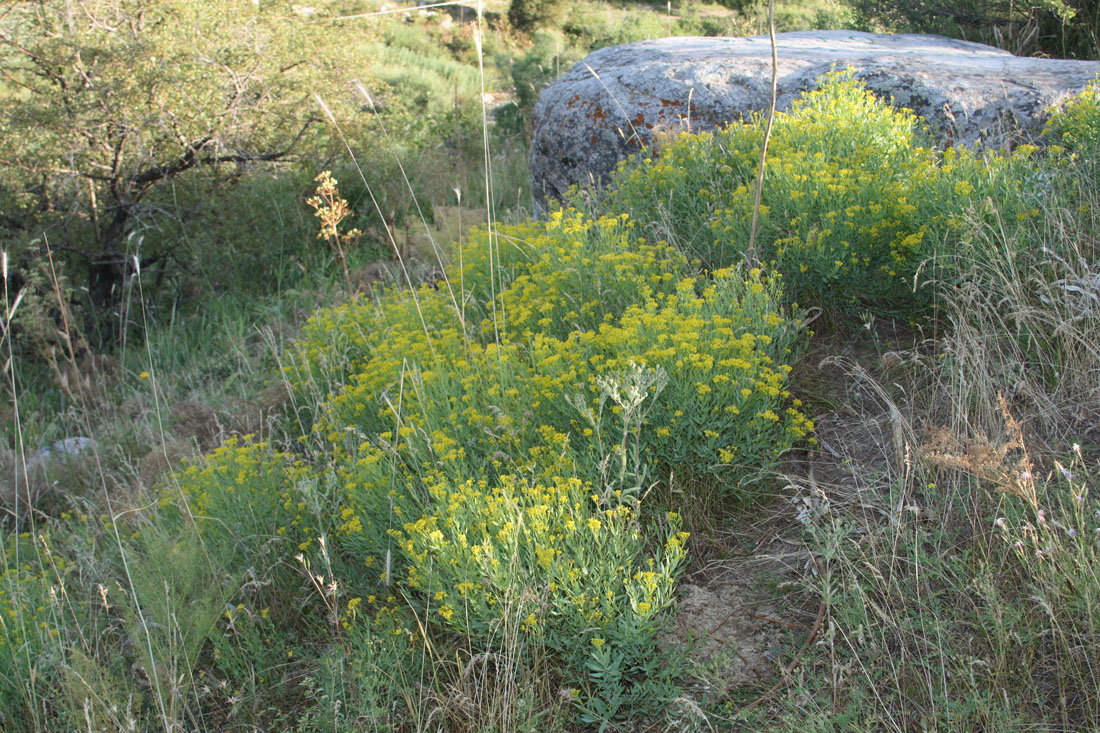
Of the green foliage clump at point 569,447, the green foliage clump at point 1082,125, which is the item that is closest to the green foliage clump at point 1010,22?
the green foliage clump at point 1082,125

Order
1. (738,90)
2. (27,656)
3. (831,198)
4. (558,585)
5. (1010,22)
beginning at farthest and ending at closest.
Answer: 1. (1010,22)
2. (738,90)
3. (831,198)
4. (27,656)
5. (558,585)

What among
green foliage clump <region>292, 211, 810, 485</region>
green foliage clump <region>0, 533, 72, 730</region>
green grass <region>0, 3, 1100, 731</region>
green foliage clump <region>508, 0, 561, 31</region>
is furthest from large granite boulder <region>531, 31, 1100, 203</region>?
green foliage clump <region>508, 0, 561, 31</region>

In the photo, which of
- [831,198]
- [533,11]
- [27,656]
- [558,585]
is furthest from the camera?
[533,11]

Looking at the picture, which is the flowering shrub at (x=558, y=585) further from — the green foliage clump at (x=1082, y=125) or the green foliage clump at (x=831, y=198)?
the green foliage clump at (x=1082, y=125)

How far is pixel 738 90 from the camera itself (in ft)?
18.4

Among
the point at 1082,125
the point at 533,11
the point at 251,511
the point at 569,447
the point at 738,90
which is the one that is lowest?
the point at 251,511

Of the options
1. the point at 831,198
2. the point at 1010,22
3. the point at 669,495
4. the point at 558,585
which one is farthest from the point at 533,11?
the point at 558,585

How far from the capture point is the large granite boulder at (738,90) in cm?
494

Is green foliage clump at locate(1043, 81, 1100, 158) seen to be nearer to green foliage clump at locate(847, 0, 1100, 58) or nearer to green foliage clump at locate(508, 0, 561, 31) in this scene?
green foliage clump at locate(847, 0, 1100, 58)

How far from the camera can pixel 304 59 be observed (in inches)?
321

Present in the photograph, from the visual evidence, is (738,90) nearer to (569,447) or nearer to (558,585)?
(569,447)

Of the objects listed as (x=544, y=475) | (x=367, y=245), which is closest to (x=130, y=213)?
(x=367, y=245)

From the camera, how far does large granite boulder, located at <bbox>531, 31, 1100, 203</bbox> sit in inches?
195

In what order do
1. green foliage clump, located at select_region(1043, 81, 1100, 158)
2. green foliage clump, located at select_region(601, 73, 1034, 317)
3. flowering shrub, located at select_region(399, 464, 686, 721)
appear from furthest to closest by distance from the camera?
1. green foliage clump, located at select_region(1043, 81, 1100, 158)
2. green foliage clump, located at select_region(601, 73, 1034, 317)
3. flowering shrub, located at select_region(399, 464, 686, 721)
